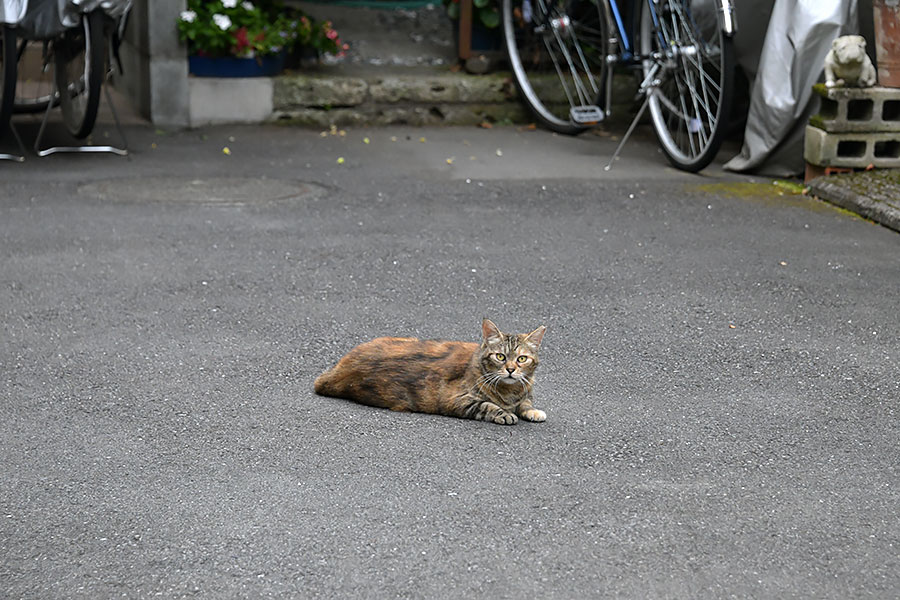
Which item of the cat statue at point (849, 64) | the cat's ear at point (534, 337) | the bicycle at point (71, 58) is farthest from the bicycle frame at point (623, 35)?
the cat's ear at point (534, 337)

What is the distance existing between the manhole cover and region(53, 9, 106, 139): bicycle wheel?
27.6 inches

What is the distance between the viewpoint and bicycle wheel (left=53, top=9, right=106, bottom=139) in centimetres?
834

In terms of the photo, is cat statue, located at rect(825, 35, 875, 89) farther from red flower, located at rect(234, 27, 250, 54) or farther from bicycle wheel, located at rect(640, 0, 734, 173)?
red flower, located at rect(234, 27, 250, 54)

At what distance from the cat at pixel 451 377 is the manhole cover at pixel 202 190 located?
3.58m

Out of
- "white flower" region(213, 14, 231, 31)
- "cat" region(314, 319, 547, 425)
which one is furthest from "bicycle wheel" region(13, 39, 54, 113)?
"cat" region(314, 319, 547, 425)

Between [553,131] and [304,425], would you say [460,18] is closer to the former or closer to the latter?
[553,131]

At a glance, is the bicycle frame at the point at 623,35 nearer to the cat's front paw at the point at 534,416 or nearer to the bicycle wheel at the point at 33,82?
the bicycle wheel at the point at 33,82

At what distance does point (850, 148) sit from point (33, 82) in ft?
24.8

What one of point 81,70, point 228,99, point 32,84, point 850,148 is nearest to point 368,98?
point 228,99

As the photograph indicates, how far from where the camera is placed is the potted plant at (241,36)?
9.99m

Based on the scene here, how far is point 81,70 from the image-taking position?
9.12 m

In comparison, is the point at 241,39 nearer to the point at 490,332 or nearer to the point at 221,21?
the point at 221,21

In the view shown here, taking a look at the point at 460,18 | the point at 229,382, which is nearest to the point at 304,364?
the point at 229,382

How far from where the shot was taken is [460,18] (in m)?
11.1
